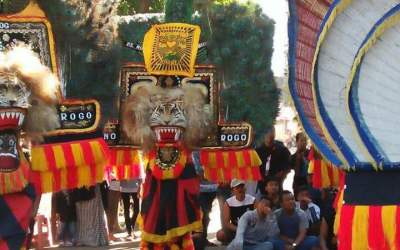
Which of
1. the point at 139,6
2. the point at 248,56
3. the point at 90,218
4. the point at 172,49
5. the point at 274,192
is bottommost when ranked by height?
the point at 90,218

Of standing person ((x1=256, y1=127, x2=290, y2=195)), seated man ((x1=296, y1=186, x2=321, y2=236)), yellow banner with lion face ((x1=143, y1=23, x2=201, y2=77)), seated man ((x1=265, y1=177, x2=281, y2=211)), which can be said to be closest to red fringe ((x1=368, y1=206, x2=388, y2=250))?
yellow banner with lion face ((x1=143, y1=23, x2=201, y2=77))

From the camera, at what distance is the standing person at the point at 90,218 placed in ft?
30.7

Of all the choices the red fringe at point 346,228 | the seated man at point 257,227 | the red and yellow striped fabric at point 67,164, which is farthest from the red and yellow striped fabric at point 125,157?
the red fringe at point 346,228

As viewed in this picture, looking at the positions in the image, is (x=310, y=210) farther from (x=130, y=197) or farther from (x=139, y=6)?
(x=139, y=6)

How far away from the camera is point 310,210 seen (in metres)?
8.16

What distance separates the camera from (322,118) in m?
3.54

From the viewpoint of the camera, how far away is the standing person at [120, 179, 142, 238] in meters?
9.76

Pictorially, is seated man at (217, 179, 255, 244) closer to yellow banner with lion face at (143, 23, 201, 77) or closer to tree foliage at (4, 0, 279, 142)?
yellow banner with lion face at (143, 23, 201, 77)

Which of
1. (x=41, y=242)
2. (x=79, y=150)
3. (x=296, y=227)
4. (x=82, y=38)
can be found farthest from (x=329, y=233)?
(x=82, y=38)

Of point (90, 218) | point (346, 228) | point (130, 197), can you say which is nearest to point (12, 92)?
point (346, 228)

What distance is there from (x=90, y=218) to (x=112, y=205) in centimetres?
94

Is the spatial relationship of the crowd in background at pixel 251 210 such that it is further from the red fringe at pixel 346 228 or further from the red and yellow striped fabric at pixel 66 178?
the red fringe at pixel 346 228

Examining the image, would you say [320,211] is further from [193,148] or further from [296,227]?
[193,148]

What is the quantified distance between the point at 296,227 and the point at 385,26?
463cm
